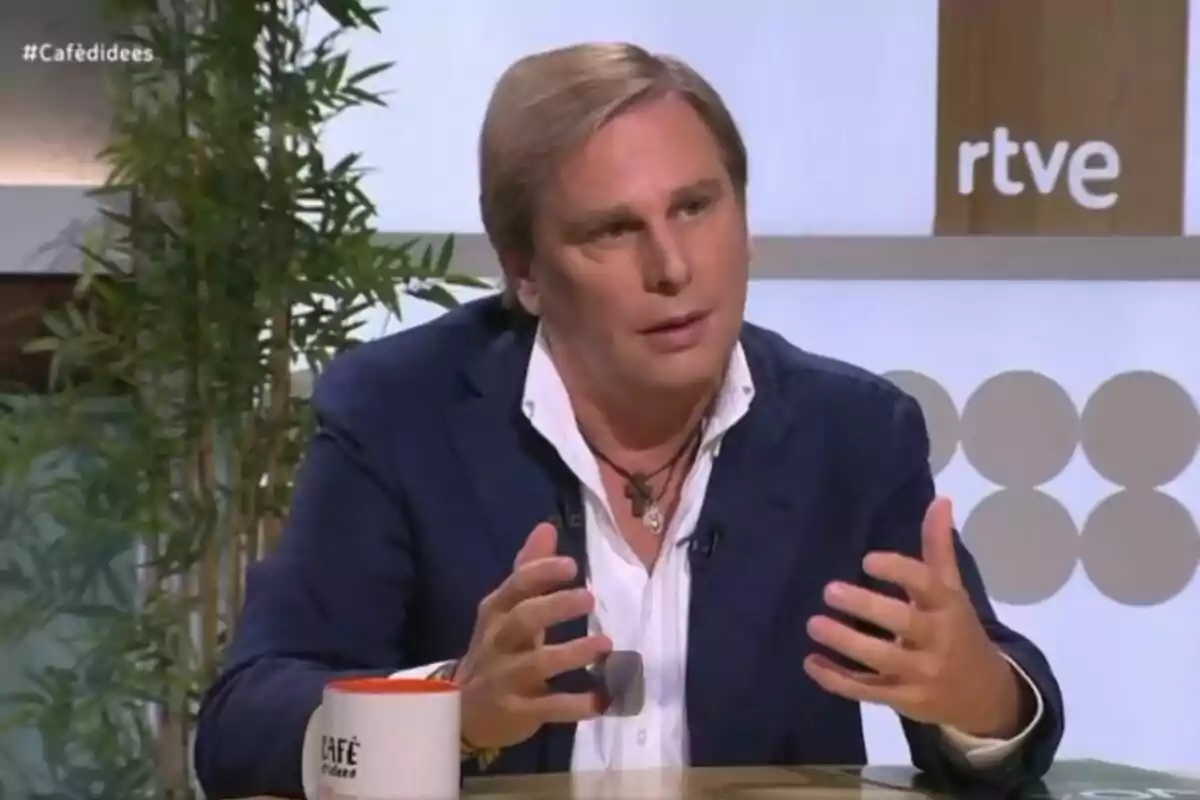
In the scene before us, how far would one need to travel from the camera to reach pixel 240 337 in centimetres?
258

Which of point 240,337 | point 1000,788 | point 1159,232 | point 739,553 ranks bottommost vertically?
point 1000,788

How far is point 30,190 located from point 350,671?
5.72 feet

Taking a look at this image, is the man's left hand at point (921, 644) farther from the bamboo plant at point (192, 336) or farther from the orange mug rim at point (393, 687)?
the bamboo plant at point (192, 336)

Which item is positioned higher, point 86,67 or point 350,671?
point 86,67

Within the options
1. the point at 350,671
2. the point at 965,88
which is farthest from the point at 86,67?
the point at 350,671

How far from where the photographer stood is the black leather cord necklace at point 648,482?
1699 mm

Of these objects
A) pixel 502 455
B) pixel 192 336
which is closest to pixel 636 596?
pixel 502 455

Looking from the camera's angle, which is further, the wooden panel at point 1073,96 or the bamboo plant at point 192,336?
the wooden panel at point 1073,96

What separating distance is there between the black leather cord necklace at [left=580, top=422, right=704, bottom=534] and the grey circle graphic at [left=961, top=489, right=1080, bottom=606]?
4.73 ft

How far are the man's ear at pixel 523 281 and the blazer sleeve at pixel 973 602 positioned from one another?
0.42 m

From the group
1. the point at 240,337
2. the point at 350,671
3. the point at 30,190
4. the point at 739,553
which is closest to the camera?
the point at 350,671

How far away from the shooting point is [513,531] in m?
1.64

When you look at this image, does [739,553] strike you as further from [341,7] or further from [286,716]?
[341,7]
